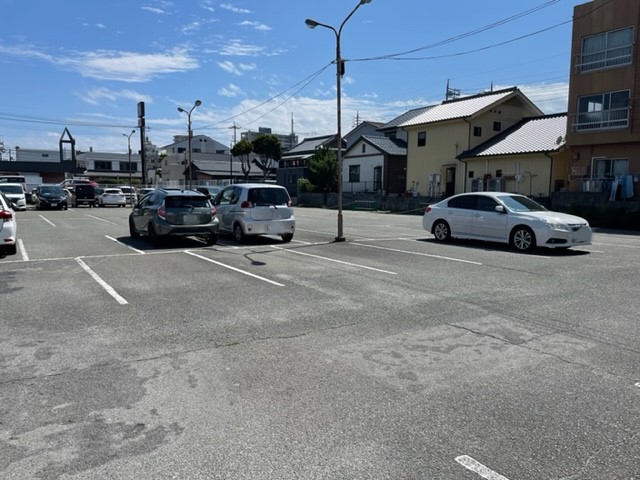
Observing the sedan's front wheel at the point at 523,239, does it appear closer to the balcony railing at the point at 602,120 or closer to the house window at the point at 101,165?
the balcony railing at the point at 602,120

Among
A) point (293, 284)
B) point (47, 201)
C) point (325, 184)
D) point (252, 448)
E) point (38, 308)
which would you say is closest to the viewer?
point (252, 448)

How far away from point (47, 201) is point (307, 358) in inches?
1416

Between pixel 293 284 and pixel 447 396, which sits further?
pixel 293 284

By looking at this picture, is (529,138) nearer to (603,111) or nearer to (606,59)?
(603,111)

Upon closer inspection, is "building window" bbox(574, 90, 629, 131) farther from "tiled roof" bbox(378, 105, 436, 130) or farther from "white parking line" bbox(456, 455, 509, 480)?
"white parking line" bbox(456, 455, 509, 480)

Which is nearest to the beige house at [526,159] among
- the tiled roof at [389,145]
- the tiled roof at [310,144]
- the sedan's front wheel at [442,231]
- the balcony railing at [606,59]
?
the balcony railing at [606,59]

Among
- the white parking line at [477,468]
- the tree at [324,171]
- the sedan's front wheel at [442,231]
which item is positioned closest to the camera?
the white parking line at [477,468]

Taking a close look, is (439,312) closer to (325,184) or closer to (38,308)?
(38,308)

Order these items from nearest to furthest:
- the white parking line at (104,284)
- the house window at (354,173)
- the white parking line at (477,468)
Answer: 1. the white parking line at (477,468)
2. the white parking line at (104,284)
3. the house window at (354,173)

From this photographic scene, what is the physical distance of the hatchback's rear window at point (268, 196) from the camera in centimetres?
1470

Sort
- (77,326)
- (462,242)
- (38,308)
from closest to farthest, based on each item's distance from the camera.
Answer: (77,326) < (38,308) < (462,242)

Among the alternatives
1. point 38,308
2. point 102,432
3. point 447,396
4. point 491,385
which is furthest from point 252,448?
point 38,308

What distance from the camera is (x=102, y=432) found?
3578 mm

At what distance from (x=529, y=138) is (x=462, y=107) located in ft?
24.1
